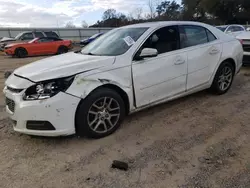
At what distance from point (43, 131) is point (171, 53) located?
2.30m

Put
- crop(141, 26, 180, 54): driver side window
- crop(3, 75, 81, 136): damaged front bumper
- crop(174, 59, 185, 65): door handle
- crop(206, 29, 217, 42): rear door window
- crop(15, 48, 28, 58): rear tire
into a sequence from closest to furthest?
crop(3, 75, 81, 136): damaged front bumper < crop(141, 26, 180, 54): driver side window < crop(174, 59, 185, 65): door handle < crop(206, 29, 217, 42): rear door window < crop(15, 48, 28, 58): rear tire

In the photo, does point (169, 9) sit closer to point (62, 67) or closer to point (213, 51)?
point (213, 51)

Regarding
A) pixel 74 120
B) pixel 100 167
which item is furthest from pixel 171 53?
pixel 100 167

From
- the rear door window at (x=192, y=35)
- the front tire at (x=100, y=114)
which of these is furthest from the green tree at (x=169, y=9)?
the front tire at (x=100, y=114)

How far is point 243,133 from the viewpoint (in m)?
3.55

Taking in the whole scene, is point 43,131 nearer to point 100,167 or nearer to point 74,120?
point 74,120

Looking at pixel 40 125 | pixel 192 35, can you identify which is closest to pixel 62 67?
pixel 40 125

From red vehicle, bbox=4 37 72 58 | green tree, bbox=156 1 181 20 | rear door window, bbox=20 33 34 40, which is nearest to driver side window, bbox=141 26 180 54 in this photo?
red vehicle, bbox=4 37 72 58

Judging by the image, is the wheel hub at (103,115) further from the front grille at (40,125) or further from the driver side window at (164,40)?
the driver side window at (164,40)

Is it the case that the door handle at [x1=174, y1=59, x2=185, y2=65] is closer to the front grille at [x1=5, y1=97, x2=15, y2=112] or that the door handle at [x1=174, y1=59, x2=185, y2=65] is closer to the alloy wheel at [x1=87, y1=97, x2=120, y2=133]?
the alloy wheel at [x1=87, y1=97, x2=120, y2=133]

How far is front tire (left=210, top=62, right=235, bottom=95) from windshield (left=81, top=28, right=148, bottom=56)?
6.16 feet

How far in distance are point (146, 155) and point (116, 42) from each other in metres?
1.94

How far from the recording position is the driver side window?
401cm

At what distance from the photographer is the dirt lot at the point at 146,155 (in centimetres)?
262
